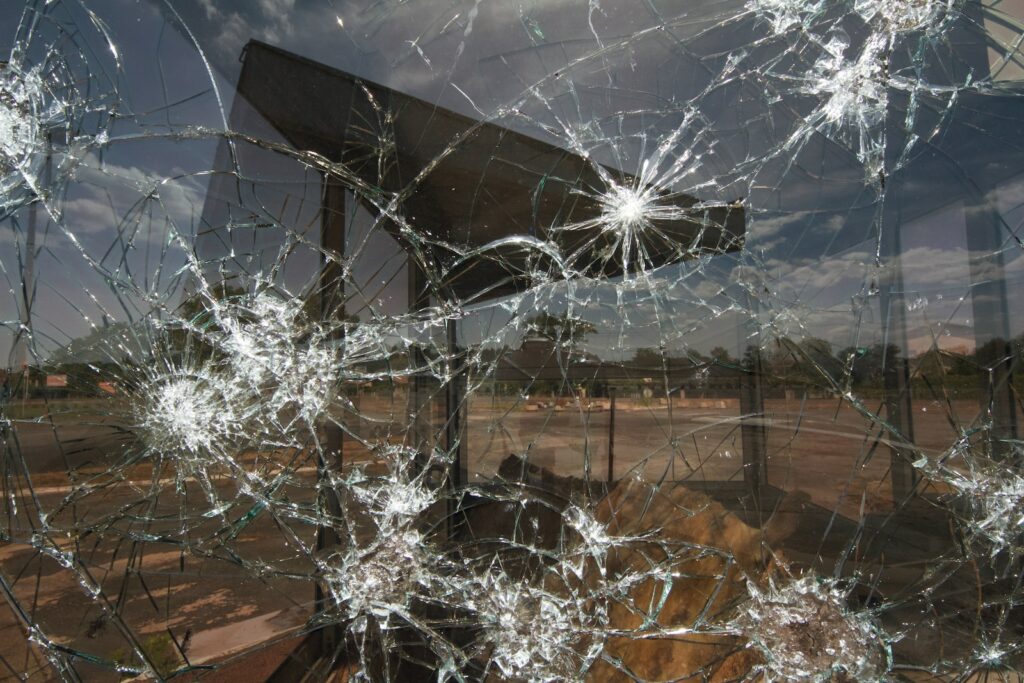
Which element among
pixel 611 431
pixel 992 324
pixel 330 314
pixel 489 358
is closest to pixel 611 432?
pixel 611 431

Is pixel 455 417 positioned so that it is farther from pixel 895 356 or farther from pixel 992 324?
pixel 992 324

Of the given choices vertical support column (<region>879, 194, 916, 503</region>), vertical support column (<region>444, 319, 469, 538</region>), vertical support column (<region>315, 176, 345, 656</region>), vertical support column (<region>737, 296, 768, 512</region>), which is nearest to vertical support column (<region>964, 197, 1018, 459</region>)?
vertical support column (<region>879, 194, 916, 503</region>)

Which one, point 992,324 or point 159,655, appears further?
point 992,324

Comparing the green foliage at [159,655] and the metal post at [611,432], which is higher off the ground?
the metal post at [611,432]

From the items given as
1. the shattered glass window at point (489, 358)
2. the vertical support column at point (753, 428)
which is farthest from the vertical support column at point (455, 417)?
the vertical support column at point (753, 428)

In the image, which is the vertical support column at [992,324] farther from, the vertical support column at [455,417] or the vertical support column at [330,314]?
the vertical support column at [330,314]

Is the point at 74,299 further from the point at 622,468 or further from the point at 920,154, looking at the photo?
the point at 920,154

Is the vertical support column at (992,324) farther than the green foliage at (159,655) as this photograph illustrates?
Yes

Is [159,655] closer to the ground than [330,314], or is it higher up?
closer to the ground

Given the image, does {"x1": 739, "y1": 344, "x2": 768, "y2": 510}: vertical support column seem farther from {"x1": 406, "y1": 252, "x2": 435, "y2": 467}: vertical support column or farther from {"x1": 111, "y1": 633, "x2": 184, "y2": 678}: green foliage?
{"x1": 111, "y1": 633, "x2": 184, "y2": 678}: green foliage

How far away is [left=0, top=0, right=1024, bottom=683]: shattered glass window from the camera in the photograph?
672mm

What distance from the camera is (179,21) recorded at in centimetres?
74

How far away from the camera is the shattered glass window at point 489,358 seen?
0.67 meters

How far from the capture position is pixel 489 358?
0.70 metres
